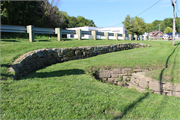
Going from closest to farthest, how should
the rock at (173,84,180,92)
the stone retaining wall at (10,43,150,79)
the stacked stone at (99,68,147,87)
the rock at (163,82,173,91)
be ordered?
the stone retaining wall at (10,43,150,79)
the rock at (173,84,180,92)
the rock at (163,82,173,91)
the stacked stone at (99,68,147,87)

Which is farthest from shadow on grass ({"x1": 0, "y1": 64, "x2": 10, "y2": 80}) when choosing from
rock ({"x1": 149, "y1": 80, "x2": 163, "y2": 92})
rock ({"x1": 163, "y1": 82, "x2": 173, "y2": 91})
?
rock ({"x1": 163, "y1": 82, "x2": 173, "y2": 91})

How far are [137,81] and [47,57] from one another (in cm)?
407

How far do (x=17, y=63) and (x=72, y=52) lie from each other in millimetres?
3278

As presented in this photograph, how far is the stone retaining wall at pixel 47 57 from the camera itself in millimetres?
4820

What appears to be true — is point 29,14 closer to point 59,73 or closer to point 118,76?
point 59,73

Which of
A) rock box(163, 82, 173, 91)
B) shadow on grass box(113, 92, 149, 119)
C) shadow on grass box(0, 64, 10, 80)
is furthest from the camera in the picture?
rock box(163, 82, 173, 91)

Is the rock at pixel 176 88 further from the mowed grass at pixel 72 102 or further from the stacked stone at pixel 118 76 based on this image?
the stacked stone at pixel 118 76

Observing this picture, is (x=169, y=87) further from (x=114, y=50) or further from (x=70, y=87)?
(x=114, y=50)

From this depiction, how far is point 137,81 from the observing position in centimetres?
590

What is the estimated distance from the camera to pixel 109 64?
23.0ft

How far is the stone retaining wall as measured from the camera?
15.8 ft

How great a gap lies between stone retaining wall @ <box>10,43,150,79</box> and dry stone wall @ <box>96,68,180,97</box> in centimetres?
203

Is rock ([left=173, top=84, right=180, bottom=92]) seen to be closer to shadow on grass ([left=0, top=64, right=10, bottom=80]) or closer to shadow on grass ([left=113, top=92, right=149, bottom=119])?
shadow on grass ([left=113, top=92, right=149, bottom=119])

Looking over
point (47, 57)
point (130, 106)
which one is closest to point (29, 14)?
point (47, 57)
